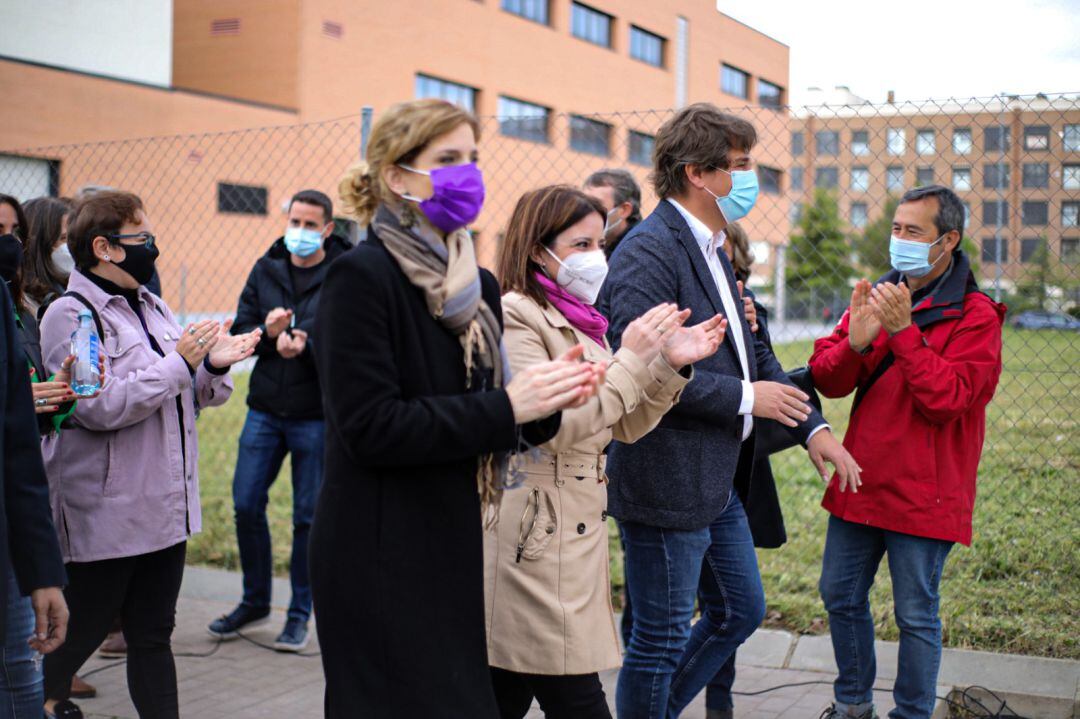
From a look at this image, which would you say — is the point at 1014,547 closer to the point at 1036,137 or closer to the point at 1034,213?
the point at 1034,213

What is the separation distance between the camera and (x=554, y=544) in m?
3.07

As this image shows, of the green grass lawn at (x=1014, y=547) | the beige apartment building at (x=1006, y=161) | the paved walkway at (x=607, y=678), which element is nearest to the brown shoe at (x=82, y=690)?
the paved walkway at (x=607, y=678)

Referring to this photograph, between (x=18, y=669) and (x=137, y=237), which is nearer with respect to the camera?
(x=18, y=669)

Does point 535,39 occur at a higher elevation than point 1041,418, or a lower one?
higher

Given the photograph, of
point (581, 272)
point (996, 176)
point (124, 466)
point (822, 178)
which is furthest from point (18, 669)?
point (822, 178)

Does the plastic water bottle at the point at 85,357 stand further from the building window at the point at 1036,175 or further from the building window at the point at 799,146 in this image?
the building window at the point at 799,146

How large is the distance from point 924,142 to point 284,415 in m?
3.97

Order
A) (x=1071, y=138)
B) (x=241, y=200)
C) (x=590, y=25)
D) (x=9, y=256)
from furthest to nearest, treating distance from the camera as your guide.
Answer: (x=590, y=25)
(x=241, y=200)
(x=1071, y=138)
(x=9, y=256)

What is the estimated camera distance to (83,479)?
3.80 meters

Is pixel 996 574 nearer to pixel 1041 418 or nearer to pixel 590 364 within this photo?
pixel 1041 418

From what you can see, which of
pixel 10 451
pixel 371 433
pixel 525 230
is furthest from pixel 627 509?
pixel 10 451

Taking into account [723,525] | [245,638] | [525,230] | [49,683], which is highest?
[525,230]

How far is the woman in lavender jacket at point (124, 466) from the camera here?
3727mm

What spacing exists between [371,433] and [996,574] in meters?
4.63
